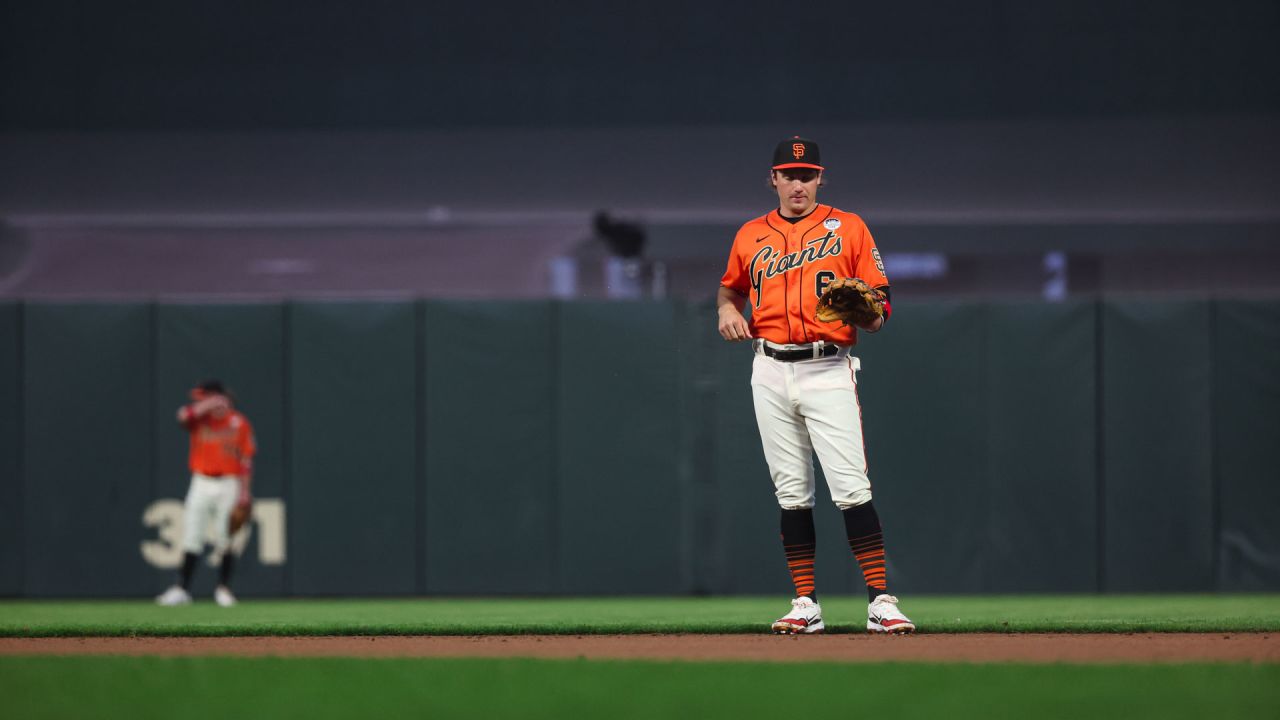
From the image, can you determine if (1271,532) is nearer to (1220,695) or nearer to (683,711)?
(1220,695)

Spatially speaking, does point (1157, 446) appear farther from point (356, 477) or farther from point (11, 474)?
point (11, 474)

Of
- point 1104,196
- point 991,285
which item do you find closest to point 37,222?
point 991,285

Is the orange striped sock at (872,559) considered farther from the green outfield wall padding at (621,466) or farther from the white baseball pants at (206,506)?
the white baseball pants at (206,506)

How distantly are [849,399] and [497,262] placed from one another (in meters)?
9.75

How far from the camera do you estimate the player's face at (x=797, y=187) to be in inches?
243

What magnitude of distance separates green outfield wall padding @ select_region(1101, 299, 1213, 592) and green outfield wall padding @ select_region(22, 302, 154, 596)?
797cm

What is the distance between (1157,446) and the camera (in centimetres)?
1216

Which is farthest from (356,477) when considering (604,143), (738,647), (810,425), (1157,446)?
(738,647)

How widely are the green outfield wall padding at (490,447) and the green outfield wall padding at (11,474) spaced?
11.1 ft

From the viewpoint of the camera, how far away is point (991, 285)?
15531 mm

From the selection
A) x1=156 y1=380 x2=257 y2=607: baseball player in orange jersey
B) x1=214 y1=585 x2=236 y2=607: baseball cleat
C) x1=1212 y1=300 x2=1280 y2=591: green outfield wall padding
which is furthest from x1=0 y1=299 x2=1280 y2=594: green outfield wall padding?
x1=156 y1=380 x2=257 y2=607: baseball player in orange jersey

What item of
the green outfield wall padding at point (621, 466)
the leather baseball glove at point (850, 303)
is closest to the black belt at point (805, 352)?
the leather baseball glove at point (850, 303)

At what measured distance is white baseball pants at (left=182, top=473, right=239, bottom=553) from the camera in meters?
11.6

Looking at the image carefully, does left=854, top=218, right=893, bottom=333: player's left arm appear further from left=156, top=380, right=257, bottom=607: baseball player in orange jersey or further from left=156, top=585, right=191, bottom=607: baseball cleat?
left=156, top=585, right=191, bottom=607: baseball cleat
